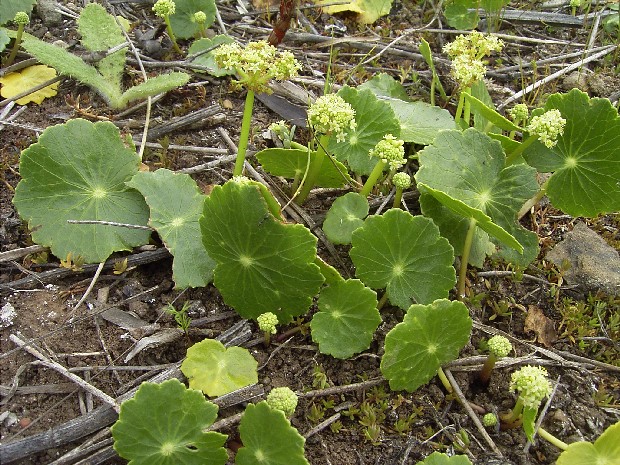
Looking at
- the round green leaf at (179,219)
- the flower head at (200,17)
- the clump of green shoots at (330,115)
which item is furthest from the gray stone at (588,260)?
the flower head at (200,17)

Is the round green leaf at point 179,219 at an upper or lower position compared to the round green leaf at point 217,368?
upper

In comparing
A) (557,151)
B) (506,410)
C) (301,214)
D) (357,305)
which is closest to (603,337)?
(506,410)

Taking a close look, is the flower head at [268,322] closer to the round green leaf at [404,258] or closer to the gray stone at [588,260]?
the round green leaf at [404,258]

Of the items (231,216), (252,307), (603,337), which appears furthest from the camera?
(603,337)

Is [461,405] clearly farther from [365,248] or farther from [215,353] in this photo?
[215,353]

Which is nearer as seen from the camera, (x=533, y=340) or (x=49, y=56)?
(x=533, y=340)

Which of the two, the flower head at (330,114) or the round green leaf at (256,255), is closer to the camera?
the round green leaf at (256,255)

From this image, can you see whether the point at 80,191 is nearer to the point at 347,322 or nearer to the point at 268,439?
the point at 347,322
